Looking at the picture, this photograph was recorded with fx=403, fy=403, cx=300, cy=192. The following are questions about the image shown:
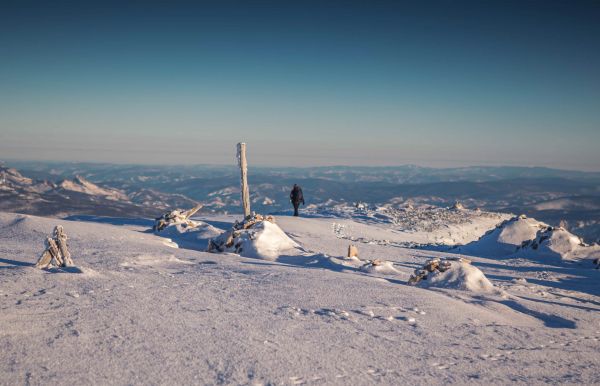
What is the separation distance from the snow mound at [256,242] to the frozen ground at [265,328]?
8.85ft

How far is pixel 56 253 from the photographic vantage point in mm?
8602

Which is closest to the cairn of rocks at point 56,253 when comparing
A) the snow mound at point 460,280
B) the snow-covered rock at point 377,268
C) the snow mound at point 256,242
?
the snow mound at point 256,242

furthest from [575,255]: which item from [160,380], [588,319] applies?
[160,380]

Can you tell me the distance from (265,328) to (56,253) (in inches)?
215

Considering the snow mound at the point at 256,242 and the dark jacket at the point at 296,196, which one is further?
the dark jacket at the point at 296,196

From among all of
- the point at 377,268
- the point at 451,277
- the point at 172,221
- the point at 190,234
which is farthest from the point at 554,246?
the point at 172,221

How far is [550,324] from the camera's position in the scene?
23.9ft

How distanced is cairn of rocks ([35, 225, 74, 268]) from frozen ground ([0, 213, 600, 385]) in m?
0.54

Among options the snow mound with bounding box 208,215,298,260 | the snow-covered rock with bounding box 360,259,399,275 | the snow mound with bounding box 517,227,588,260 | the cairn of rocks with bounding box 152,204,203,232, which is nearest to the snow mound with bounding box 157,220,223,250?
the cairn of rocks with bounding box 152,204,203,232

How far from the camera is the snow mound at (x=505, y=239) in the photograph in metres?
20.8

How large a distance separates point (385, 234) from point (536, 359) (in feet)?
68.0

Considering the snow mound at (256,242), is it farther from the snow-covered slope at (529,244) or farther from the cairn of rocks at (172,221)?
the snow-covered slope at (529,244)

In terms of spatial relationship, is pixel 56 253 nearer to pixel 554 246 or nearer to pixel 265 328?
pixel 265 328

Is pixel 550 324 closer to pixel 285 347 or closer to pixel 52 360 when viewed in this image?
pixel 285 347
